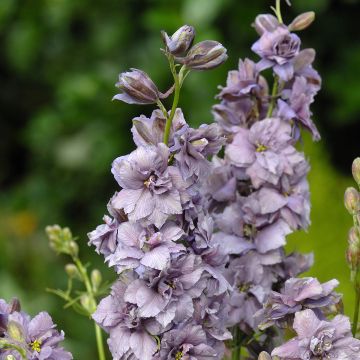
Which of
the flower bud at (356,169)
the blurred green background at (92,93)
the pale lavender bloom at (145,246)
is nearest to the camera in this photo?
the pale lavender bloom at (145,246)

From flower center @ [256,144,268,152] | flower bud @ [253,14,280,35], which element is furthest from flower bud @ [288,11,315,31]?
flower center @ [256,144,268,152]

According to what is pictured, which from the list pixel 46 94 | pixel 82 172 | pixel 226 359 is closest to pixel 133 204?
pixel 226 359

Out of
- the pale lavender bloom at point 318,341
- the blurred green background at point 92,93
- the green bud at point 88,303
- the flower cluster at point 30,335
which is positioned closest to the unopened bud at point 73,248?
the green bud at point 88,303

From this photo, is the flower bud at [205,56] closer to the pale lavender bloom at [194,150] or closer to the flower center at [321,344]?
the pale lavender bloom at [194,150]

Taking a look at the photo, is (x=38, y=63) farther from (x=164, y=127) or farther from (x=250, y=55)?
(x=164, y=127)

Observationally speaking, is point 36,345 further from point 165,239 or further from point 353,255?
point 353,255

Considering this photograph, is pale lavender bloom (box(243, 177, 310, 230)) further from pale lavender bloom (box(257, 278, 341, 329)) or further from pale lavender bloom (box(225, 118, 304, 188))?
pale lavender bloom (box(257, 278, 341, 329))

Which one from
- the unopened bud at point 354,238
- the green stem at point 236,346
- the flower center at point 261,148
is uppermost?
the flower center at point 261,148
